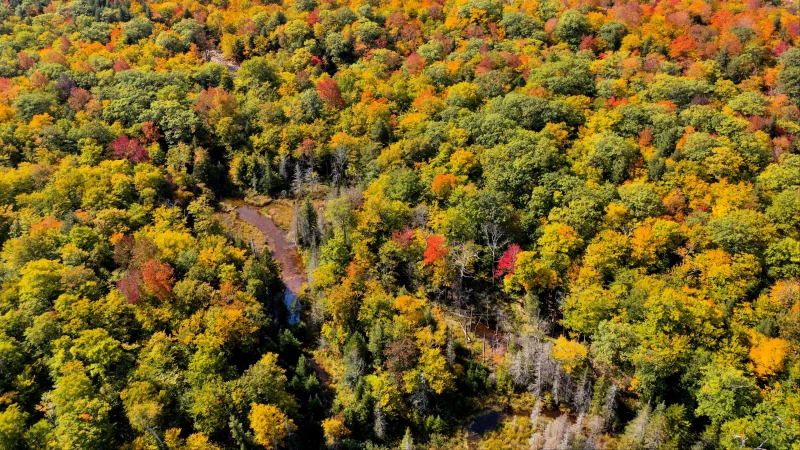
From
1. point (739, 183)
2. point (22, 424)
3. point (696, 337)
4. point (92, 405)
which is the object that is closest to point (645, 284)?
point (696, 337)

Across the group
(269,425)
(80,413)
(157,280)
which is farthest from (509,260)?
(80,413)

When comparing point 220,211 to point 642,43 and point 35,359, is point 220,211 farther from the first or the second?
point 642,43

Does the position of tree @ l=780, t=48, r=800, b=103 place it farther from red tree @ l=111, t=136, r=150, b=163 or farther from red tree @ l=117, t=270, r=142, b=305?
red tree @ l=111, t=136, r=150, b=163

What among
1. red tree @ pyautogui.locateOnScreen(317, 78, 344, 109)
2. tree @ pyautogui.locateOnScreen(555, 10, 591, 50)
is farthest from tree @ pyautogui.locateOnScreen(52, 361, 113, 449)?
tree @ pyautogui.locateOnScreen(555, 10, 591, 50)

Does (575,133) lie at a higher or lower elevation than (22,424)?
higher

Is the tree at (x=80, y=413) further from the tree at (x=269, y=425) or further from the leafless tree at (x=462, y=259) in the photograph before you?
the leafless tree at (x=462, y=259)

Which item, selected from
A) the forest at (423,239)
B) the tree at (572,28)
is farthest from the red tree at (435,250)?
the tree at (572,28)
